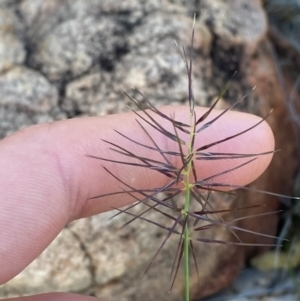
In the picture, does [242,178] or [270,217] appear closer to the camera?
[242,178]

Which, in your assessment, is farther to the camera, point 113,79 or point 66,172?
point 113,79

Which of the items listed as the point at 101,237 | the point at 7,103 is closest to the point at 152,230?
the point at 101,237

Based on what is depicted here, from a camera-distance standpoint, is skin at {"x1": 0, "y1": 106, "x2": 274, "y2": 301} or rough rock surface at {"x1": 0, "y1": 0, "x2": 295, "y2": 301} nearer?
skin at {"x1": 0, "y1": 106, "x2": 274, "y2": 301}

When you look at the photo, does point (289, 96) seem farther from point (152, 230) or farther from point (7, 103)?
point (7, 103)

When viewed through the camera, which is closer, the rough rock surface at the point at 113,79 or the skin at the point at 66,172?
the skin at the point at 66,172
